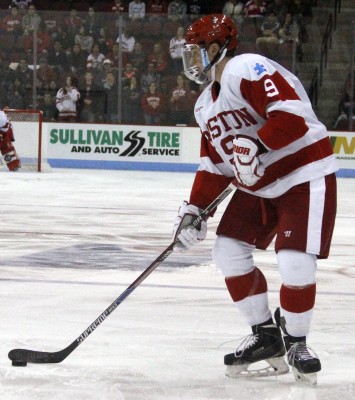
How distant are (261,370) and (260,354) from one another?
44 mm

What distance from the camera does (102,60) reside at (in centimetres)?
1188

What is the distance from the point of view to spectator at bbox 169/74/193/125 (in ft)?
37.8

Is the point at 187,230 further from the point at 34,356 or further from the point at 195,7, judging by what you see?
the point at 195,7

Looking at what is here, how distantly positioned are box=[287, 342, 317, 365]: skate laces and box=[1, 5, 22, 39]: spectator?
976cm

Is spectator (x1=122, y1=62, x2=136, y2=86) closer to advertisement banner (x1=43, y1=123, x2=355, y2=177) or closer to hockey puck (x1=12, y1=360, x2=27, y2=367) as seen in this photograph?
advertisement banner (x1=43, y1=123, x2=355, y2=177)

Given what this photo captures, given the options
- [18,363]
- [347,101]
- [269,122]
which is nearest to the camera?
[269,122]

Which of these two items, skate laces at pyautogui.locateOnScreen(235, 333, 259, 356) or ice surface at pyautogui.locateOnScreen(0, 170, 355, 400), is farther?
skate laces at pyautogui.locateOnScreen(235, 333, 259, 356)

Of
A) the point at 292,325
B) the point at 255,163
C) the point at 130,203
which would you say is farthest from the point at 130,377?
the point at 130,203

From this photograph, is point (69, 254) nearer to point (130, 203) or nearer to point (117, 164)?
point (130, 203)

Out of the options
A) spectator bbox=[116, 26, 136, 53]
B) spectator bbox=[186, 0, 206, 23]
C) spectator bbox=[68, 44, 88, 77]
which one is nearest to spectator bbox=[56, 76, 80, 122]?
spectator bbox=[68, 44, 88, 77]

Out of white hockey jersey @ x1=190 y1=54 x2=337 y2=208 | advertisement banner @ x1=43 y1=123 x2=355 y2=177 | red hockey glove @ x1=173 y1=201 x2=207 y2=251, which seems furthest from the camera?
advertisement banner @ x1=43 y1=123 x2=355 y2=177

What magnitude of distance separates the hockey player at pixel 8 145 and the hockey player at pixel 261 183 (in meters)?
7.90

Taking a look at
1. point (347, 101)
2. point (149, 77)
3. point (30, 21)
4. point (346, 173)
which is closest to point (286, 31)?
point (347, 101)

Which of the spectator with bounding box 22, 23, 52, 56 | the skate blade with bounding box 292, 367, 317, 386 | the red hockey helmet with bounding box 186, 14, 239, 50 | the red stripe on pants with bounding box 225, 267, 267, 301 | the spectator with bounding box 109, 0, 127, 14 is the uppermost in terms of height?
the red hockey helmet with bounding box 186, 14, 239, 50
